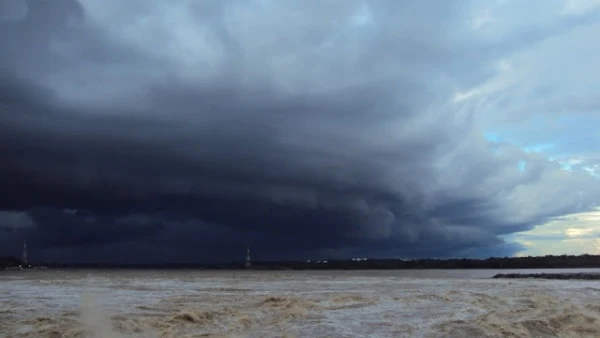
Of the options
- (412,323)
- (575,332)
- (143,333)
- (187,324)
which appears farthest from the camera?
(412,323)

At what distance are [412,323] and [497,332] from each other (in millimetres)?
4813

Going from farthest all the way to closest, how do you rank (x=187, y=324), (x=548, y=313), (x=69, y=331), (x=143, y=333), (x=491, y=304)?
(x=491, y=304) < (x=548, y=313) < (x=187, y=324) < (x=143, y=333) < (x=69, y=331)

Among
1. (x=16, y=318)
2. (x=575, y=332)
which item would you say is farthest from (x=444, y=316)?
(x=16, y=318)

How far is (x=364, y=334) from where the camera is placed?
72.6 feet

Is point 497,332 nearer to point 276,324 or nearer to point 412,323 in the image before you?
point 412,323

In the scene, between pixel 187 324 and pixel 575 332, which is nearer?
pixel 575 332

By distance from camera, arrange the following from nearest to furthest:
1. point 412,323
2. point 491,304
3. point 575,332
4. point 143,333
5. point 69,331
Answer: point 69,331 < point 143,333 < point 575,332 < point 412,323 < point 491,304

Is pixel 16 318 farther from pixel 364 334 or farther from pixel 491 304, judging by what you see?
pixel 491 304

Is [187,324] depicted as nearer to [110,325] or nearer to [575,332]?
[110,325]

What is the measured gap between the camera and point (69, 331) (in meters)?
18.9

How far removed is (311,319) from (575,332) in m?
11.3

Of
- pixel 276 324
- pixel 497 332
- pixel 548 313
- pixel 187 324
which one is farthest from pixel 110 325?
pixel 548 313

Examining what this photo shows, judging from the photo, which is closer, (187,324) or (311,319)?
(187,324)

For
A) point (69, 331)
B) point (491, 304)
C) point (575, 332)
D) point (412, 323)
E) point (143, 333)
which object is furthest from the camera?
point (491, 304)
